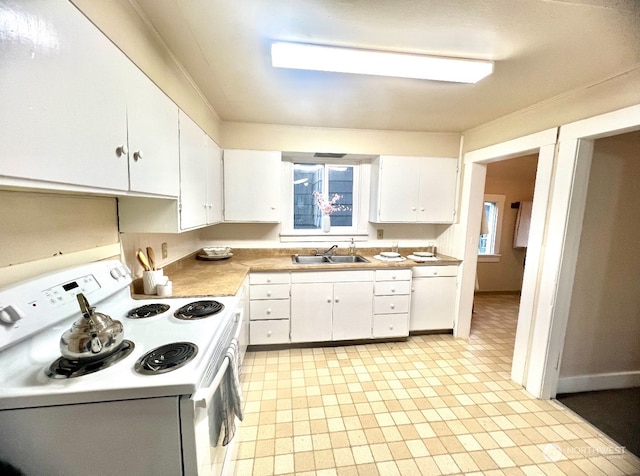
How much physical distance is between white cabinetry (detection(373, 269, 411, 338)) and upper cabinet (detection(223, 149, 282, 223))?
1348 millimetres

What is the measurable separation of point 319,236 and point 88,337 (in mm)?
2526

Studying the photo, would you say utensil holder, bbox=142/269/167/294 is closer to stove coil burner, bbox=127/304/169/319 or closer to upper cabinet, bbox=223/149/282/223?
stove coil burner, bbox=127/304/169/319

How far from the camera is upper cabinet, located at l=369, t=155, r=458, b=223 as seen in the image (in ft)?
9.79

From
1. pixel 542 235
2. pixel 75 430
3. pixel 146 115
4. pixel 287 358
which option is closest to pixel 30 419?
pixel 75 430

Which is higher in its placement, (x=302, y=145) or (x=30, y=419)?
(x=302, y=145)

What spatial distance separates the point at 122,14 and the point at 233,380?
5.44 ft

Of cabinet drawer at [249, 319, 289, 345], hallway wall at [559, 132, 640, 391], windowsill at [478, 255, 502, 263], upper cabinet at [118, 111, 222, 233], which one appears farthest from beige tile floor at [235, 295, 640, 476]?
windowsill at [478, 255, 502, 263]

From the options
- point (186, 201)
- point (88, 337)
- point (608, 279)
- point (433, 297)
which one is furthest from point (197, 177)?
point (608, 279)

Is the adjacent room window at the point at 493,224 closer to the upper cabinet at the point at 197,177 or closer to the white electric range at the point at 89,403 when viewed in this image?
the upper cabinet at the point at 197,177

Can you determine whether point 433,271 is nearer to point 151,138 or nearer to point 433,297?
point 433,297

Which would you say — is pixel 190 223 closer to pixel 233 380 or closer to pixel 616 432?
pixel 233 380

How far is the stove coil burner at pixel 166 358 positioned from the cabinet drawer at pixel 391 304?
6.81 ft

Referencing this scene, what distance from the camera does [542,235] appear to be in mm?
2000

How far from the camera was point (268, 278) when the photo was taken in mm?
2559
